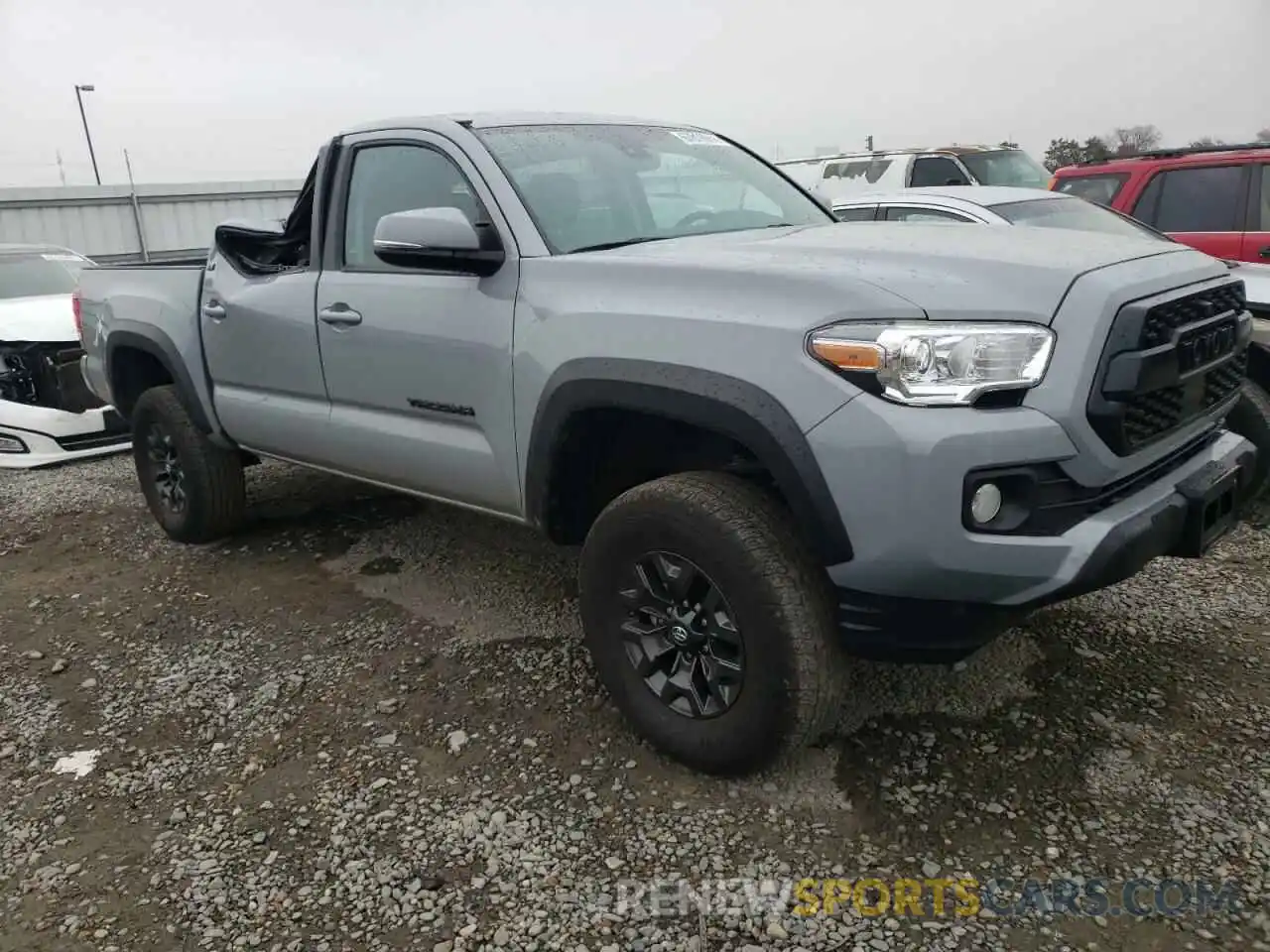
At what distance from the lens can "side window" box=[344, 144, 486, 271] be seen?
11.2ft

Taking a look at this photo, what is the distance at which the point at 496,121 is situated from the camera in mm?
3525

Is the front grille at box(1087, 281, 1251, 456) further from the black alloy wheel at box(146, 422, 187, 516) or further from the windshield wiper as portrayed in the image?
the black alloy wheel at box(146, 422, 187, 516)

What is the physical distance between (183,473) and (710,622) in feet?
10.6

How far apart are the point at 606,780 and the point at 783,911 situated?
2.31ft

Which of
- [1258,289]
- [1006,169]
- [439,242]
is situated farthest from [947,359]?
[1006,169]

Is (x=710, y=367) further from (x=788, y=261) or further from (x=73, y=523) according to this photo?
(x=73, y=523)

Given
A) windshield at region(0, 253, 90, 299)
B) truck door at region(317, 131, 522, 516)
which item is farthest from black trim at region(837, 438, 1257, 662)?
windshield at region(0, 253, 90, 299)

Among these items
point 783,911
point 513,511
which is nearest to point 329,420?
point 513,511

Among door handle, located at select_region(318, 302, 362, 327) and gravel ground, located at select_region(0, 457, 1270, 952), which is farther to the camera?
door handle, located at select_region(318, 302, 362, 327)

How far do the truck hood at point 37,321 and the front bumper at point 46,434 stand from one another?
49 centimetres

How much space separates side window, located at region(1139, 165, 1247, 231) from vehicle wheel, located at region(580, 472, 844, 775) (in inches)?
213

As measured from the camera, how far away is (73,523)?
5.49 meters

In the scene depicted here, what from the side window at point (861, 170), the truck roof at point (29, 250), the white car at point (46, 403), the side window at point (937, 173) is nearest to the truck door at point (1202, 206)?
the side window at point (937, 173)

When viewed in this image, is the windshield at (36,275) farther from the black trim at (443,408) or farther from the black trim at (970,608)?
the black trim at (970,608)
